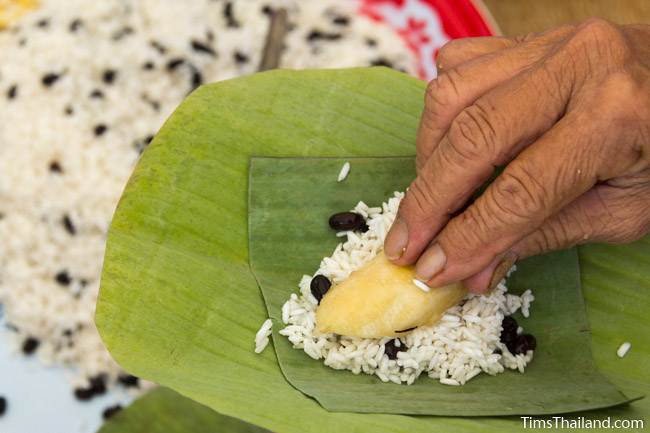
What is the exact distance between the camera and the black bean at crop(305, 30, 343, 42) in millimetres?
2719

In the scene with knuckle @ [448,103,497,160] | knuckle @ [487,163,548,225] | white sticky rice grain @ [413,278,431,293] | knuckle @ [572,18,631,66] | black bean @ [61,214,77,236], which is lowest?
black bean @ [61,214,77,236]

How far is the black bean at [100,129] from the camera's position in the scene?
8.21 ft

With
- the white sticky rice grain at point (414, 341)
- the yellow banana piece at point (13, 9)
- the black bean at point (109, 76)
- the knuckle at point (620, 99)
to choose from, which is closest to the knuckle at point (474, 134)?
the knuckle at point (620, 99)

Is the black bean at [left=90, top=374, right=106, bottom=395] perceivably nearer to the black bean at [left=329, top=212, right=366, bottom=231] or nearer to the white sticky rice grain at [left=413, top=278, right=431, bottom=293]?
the black bean at [left=329, top=212, right=366, bottom=231]

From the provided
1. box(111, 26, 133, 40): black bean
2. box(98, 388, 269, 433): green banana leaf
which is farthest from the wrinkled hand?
box(111, 26, 133, 40): black bean

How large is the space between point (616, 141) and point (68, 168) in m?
1.66

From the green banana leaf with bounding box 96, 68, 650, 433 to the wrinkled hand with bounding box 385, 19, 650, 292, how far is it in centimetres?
28

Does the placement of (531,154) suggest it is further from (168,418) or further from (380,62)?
(380,62)

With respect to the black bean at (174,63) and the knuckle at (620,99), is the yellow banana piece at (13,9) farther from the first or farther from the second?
the knuckle at (620,99)

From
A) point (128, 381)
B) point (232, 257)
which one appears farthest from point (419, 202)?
point (128, 381)

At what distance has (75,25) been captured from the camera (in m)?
2.69

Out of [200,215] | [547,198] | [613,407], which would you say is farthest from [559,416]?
[200,215]

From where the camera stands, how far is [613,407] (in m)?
1.55

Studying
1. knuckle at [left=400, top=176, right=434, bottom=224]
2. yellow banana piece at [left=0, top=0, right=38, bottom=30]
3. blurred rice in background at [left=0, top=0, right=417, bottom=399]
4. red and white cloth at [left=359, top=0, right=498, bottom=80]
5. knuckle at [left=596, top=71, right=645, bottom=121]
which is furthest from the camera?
yellow banana piece at [left=0, top=0, right=38, bottom=30]
